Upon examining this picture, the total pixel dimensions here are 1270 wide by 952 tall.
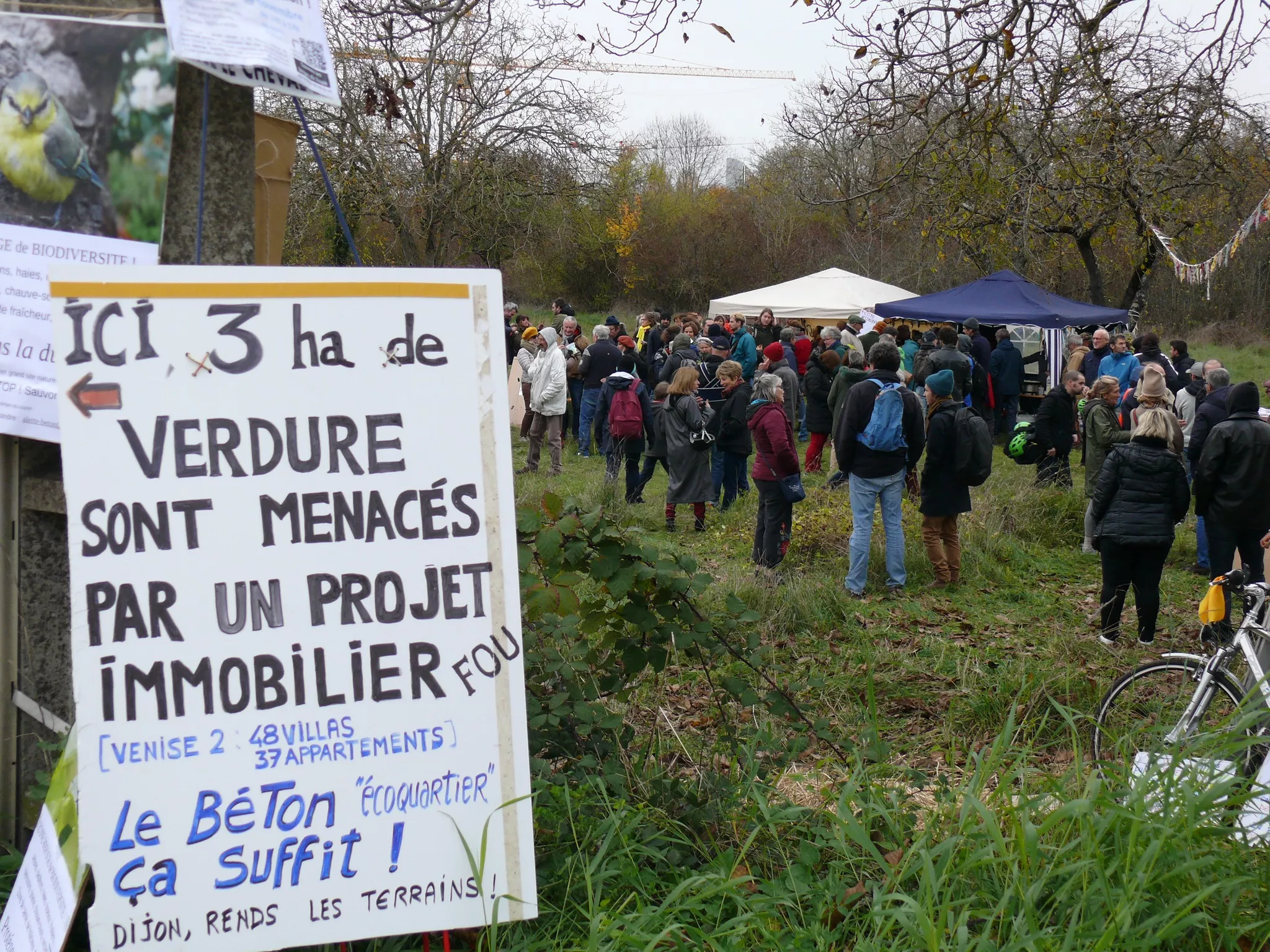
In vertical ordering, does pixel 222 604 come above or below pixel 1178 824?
above

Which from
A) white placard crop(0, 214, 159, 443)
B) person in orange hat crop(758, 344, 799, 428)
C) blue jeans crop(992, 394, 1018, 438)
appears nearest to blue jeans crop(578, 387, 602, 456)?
person in orange hat crop(758, 344, 799, 428)

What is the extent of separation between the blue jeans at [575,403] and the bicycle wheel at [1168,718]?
1049cm

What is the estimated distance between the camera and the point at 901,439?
7934mm

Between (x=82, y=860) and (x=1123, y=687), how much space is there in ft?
13.3

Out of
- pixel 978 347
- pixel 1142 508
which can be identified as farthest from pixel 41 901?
pixel 978 347

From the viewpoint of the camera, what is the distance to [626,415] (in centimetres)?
1119

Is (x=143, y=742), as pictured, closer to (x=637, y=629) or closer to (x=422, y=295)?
(x=422, y=295)

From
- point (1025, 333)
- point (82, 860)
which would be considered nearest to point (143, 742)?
point (82, 860)

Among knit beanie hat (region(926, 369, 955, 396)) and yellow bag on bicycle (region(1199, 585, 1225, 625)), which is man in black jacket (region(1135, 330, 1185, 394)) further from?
yellow bag on bicycle (region(1199, 585, 1225, 625))

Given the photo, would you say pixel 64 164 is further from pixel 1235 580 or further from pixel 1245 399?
pixel 1245 399

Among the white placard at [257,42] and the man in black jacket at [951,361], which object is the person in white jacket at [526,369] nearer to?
the man in black jacket at [951,361]

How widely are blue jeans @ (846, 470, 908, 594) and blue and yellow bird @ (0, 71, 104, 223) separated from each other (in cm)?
631

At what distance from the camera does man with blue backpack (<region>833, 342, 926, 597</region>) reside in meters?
7.93

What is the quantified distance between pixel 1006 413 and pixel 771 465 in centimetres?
926
